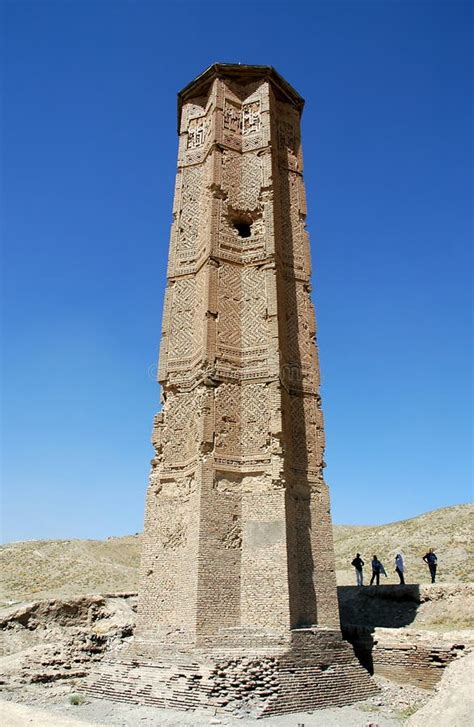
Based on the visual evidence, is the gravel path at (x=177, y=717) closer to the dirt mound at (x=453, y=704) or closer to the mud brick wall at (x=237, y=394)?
the dirt mound at (x=453, y=704)

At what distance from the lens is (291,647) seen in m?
9.83

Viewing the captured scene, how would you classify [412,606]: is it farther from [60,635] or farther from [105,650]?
[60,635]

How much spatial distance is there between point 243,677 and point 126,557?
839 inches

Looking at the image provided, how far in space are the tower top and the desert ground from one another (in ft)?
48.4

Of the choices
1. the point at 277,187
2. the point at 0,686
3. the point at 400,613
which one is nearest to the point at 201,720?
the point at 0,686

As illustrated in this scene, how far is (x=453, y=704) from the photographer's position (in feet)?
20.9

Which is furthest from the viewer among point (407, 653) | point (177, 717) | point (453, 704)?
point (407, 653)

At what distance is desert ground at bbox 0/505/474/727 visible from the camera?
766 centimetres

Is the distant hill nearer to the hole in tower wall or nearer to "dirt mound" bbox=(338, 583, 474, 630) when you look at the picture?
"dirt mound" bbox=(338, 583, 474, 630)

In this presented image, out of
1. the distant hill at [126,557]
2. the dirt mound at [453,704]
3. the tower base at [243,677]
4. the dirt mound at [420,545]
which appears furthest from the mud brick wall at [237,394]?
the distant hill at [126,557]

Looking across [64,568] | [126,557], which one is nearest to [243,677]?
[64,568]

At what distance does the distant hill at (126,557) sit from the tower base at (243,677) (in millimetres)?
9956

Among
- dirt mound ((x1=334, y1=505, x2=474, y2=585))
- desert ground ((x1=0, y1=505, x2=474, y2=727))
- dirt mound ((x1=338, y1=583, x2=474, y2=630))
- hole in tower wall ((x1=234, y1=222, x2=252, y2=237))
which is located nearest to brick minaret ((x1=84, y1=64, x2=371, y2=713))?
hole in tower wall ((x1=234, y1=222, x2=252, y2=237))

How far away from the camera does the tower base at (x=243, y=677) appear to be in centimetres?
882
